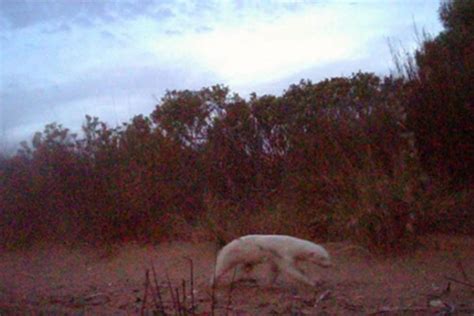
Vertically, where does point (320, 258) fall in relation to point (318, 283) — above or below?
above

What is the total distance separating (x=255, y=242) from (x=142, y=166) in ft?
13.4

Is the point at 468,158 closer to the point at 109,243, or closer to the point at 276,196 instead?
the point at 276,196

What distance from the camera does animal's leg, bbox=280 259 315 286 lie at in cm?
682

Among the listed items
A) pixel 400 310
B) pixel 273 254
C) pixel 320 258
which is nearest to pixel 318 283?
pixel 320 258

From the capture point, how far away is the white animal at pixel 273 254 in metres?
6.91

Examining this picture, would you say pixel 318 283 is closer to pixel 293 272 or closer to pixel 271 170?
pixel 293 272

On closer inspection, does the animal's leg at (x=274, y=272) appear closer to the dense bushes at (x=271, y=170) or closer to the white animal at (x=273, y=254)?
the white animal at (x=273, y=254)

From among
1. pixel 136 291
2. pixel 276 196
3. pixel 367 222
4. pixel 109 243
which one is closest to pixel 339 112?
pixel 276 196

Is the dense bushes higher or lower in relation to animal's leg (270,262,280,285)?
higher

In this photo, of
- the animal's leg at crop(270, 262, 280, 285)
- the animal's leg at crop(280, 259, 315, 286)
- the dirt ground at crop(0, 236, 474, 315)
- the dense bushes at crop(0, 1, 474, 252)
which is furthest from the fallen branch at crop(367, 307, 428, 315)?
the dense bushes at crop(0, 1, 474, 252)

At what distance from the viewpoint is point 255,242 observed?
7008 millimetres

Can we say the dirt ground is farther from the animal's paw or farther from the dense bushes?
the dense bushes

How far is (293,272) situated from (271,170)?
13.1 ft

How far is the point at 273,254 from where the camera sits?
6945 mm
